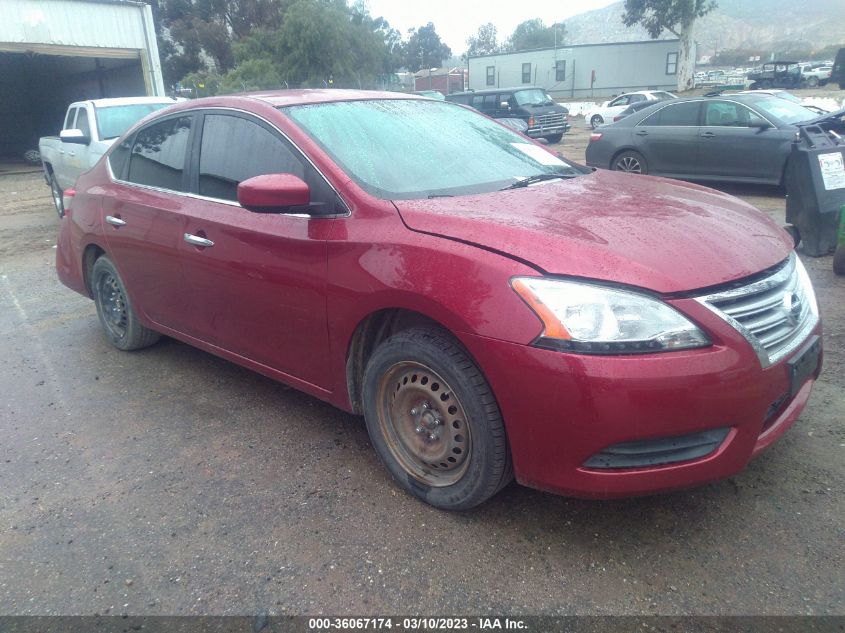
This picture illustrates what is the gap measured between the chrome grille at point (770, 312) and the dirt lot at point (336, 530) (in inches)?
27.6

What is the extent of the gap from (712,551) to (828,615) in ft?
1.34

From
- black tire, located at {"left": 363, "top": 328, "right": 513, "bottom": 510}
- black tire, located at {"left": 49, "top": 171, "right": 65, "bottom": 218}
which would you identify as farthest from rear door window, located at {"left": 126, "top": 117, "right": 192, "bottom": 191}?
black tire, located at {"left": 49, "top": 171, "right": 65, "bottom": 218}

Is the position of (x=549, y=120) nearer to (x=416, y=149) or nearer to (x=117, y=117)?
(x=117, y=117)

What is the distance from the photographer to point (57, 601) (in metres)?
2.41

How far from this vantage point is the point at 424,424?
9.11ft

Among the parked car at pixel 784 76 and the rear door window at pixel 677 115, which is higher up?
the parked car at pixel 784 76

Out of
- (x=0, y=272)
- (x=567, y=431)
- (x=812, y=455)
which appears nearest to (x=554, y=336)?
(x=567, y=431)

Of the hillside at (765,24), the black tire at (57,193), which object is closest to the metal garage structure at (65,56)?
the black tire at (57,193)

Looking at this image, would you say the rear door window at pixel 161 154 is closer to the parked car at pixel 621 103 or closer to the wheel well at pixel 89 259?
the wheel well at pixel 89 259

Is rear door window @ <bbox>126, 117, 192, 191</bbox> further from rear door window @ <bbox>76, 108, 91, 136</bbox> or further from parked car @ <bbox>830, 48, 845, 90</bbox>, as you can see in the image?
parked car @ <bbox>830, 48, 845, 90</bbox>

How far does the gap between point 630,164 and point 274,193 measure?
934cm

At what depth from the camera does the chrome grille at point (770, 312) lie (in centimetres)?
230

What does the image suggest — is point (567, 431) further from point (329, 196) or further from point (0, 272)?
point (0, 272)

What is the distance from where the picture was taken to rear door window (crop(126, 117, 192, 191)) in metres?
3.86
